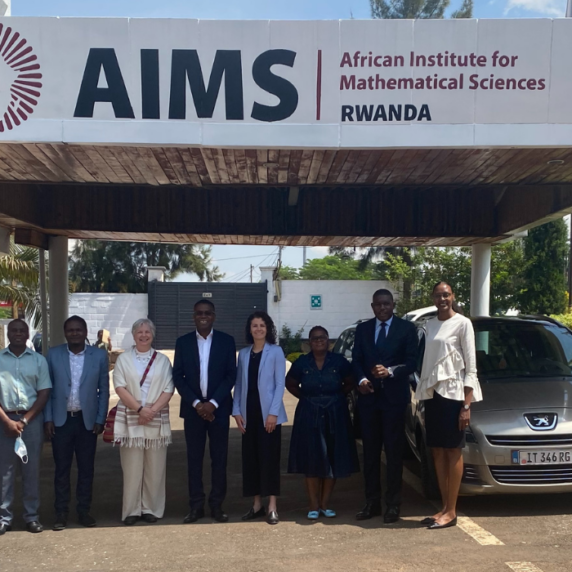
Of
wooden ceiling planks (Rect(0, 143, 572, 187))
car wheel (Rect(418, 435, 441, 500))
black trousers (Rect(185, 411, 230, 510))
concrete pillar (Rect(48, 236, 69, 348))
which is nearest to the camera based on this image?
black trousers (Rect(185, 411, 230, 510))

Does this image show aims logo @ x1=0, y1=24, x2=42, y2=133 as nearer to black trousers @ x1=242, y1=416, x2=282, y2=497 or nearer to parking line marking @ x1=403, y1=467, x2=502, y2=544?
black trousers @ x1=242, y1=416, x2=282, y2=497

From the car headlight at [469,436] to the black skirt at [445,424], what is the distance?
0.25 metres

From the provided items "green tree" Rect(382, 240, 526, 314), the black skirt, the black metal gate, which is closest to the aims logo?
the black skirt

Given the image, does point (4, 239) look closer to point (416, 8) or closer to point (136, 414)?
point (136, 414)

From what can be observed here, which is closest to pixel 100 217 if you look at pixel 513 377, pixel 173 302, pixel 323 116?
pixel 323 116

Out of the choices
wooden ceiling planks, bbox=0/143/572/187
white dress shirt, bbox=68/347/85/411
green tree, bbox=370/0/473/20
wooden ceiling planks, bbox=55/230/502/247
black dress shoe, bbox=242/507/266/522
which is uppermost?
green tree, bbox=370/0/473/20

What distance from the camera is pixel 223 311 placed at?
87.6 ft

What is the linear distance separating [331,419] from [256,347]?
0.89 meters

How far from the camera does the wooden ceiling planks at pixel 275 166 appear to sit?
6711 millimetres

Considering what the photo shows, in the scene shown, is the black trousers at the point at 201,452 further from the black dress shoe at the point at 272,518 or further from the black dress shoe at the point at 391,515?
the black dress shoe at the point at 391,515

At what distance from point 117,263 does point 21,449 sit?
39.7 meters

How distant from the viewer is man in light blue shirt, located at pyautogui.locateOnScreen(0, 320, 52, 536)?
583cm

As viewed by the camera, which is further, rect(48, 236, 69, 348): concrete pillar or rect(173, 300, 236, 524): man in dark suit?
rect(48, 236, 69, 348): concrete pillar

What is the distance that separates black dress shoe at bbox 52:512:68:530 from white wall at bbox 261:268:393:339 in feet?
64.1
